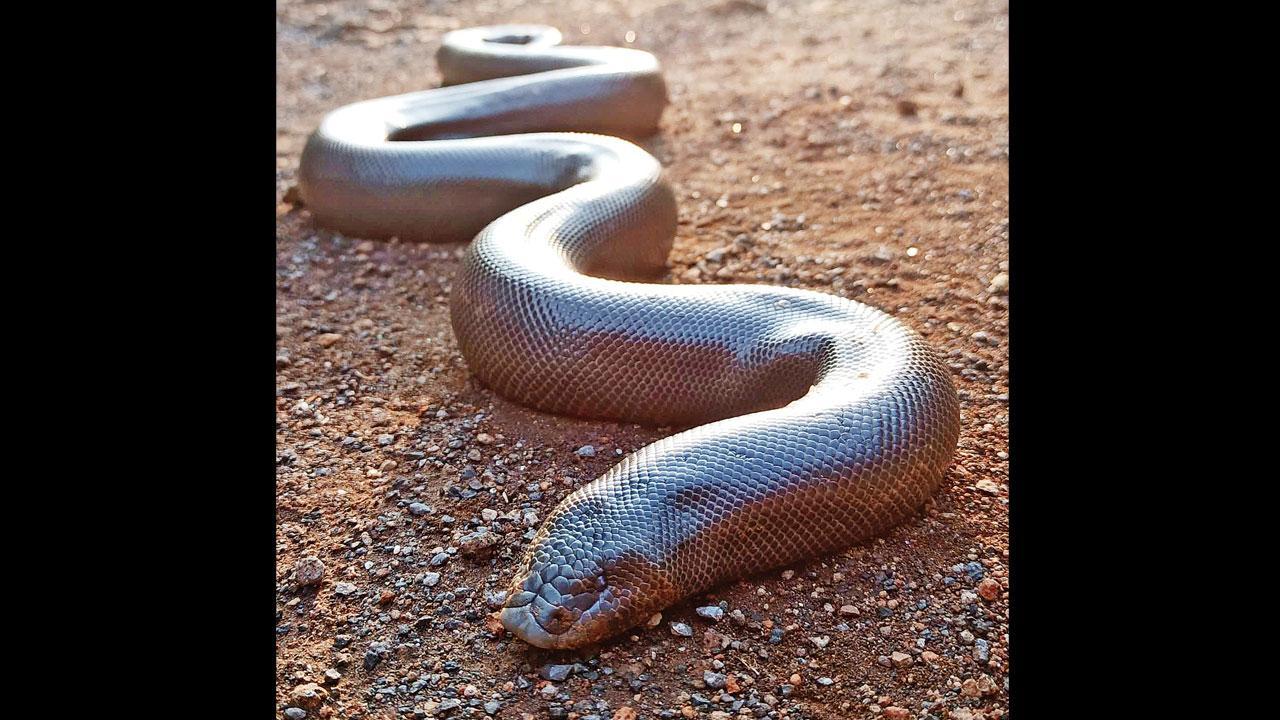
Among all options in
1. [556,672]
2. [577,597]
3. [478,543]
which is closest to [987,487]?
[577,597]

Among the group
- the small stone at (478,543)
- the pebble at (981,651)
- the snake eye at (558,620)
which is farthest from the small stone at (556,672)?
the pebble at (981,651)

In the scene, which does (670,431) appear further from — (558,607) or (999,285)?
(999,285)

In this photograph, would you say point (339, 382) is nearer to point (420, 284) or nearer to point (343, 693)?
point (420, 284)

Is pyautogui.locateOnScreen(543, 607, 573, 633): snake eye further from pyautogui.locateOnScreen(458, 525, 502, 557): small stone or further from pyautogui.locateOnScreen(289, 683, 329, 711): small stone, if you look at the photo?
pyautogui.locateOnScreen(289, 683, 329, 711): small stone

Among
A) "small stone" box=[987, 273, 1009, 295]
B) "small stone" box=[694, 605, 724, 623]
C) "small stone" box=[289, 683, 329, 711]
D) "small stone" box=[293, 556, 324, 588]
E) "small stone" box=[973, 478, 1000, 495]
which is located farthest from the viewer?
"small stone" box=[987, 273, 1009, 295]

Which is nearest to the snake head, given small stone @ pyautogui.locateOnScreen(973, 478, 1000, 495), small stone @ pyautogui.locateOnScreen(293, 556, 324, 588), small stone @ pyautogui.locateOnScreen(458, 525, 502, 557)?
small stone @ pyautogui.locateOnScreen(458, 525, 502, 557)
